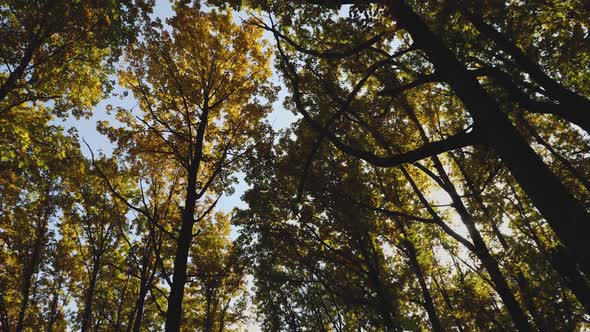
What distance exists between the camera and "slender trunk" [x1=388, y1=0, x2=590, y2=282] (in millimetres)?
2215

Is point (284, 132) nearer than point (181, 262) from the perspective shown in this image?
No

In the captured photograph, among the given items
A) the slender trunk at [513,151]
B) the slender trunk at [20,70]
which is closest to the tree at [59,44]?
the slender trunk at [20,70]

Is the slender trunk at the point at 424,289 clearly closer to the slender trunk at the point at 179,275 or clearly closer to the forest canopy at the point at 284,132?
the forest canopy at the point at 284,132

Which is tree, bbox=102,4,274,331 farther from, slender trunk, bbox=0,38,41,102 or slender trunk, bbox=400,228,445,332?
slender trunk, bbox=400,228,445,332

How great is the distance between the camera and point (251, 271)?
13.6 meters

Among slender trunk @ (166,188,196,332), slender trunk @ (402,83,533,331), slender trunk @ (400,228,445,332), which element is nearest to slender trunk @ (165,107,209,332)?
slender trunk @ (166,188,196,332)

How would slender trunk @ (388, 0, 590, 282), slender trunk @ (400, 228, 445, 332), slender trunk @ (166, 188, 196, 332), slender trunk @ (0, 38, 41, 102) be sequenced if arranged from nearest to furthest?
slender trunk @ (388, 0, 590, 282)
slender trunk @ (166, 188, 196, 332)
slender trunk @ (0, 38, 41, 102)
slender trunk @ (400, 228, 445, 332)

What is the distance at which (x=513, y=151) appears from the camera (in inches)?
106

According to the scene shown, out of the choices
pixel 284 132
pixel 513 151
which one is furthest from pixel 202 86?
pixel 513 151

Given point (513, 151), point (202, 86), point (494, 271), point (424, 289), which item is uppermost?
point (202, 86)

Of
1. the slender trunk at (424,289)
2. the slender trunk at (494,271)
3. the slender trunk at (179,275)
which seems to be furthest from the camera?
the slender trunk at (424,289)

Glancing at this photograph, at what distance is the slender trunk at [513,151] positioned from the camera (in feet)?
7.27

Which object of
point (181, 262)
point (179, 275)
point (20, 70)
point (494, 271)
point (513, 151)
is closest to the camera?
point (513, 151)

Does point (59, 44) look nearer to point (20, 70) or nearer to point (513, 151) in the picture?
point (20, 70)
